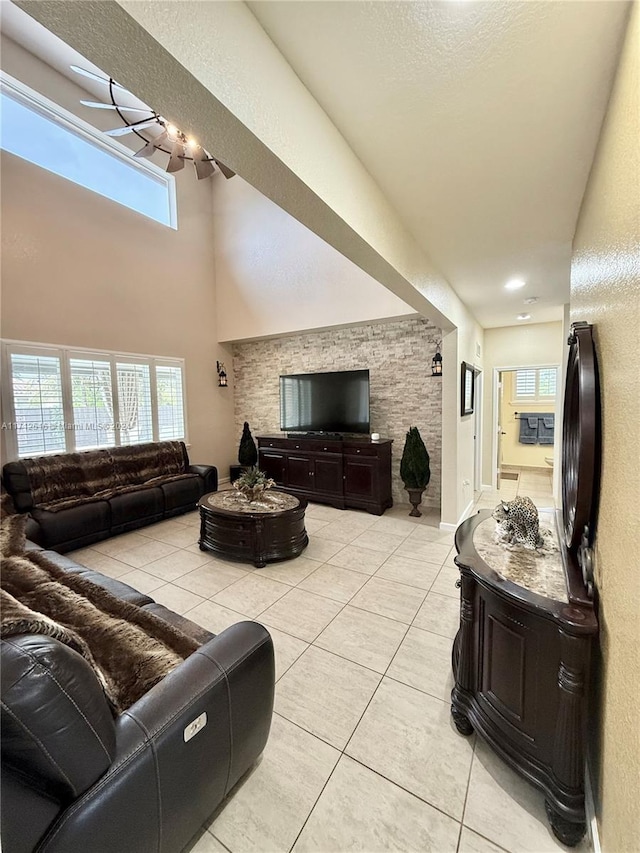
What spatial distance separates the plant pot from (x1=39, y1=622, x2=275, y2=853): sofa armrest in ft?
11.4

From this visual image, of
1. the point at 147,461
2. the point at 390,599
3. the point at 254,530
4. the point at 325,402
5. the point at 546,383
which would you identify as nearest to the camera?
the point at 390,599

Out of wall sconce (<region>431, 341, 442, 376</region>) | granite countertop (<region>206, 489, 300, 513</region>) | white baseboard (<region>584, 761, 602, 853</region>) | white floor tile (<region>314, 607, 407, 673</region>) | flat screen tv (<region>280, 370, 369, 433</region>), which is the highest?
wall sconce (<region>431, 341, 442, 376</region>)

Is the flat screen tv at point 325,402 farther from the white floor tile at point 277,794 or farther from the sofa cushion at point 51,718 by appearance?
the sofa cushion at point 51,718

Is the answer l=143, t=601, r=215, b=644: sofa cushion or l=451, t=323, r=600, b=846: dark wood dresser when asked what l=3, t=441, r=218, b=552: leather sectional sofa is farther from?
l=451, t=323, r=600, b=846: dark wood dresser

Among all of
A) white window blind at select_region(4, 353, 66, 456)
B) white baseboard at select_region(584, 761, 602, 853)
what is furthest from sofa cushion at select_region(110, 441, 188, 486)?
white baseboard at select_region(584, 761, 602, 853)

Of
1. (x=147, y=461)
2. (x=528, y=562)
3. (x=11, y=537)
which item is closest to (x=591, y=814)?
(x=528, y=562)

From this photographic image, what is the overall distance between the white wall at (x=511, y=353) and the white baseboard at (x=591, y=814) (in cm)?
458

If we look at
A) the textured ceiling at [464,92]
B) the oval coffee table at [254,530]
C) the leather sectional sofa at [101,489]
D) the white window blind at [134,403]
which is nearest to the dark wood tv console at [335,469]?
the leather sectional sofa at [101,489]

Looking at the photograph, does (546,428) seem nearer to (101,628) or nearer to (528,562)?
(528,562)

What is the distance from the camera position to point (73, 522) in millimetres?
3748

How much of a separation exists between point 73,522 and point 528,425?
27.3 ft

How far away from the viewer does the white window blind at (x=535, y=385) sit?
7.42 m

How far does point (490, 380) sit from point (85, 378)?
→ 620 cm

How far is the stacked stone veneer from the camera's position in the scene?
497cm
